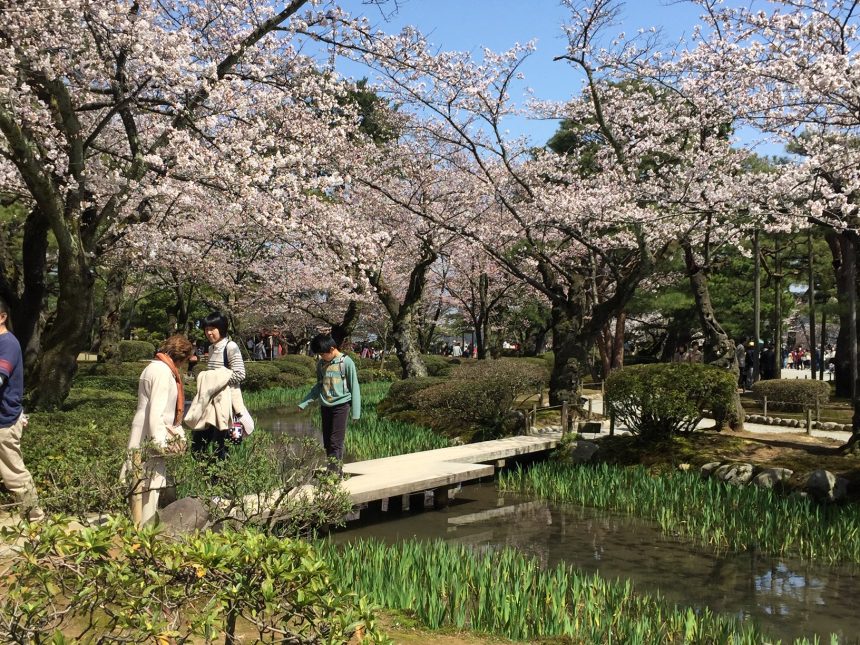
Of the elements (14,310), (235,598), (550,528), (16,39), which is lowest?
(550,528)

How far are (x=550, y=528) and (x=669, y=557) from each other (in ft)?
4.84

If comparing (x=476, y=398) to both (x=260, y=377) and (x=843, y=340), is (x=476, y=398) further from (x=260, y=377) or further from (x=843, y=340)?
(x=843, y=340)

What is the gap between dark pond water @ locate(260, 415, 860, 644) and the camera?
5.61 m

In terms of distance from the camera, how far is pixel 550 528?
8.14m

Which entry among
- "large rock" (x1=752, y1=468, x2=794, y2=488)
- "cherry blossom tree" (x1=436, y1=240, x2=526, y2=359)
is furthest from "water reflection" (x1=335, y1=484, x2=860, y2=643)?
"cherry blossom tree" (x1=436, y1=240, x2=526, y2=359)

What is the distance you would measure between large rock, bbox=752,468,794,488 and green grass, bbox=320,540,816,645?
4.00 meters

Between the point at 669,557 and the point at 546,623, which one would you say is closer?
the point at 546,623

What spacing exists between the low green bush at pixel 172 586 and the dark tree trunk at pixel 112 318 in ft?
58.4

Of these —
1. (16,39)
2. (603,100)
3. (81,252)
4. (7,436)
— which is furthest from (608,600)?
(603,100)

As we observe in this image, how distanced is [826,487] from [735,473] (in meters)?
1.08

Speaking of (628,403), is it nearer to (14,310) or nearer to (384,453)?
(384,453)

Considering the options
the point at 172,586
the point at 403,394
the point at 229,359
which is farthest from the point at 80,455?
the point at 403,394

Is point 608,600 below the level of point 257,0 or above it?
below

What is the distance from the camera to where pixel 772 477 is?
8.77 metres
